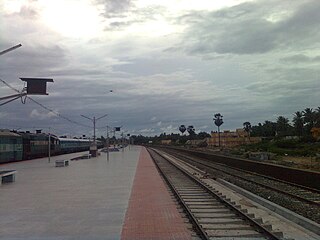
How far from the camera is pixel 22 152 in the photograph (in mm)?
48219

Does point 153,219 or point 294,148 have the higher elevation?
point 294,148

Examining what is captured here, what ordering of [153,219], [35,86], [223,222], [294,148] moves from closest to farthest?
1. [223,222]
2. [153,219]
3. [35,86]
4. [294,148]

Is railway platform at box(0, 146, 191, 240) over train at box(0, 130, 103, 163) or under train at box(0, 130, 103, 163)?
under

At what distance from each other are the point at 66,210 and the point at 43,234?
3.21 meters

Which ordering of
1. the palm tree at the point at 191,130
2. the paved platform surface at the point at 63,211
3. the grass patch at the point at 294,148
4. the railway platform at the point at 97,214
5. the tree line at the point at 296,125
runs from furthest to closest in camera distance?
the palm tree at the point at 191,130
the tree line at the point at 296,125
the grass patch at the point at 294,148
the paved platform surface at the point at 63,211
the railway platform at the point at 97,214

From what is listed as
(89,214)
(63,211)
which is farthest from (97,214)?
(63,211)

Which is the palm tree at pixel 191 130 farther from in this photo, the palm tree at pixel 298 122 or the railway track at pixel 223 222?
the railway track at pixel 223 222

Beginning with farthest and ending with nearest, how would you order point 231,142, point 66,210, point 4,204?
point 231,142, point 4,204, point 66,210

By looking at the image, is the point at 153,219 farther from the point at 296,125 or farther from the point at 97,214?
the point at 296,125

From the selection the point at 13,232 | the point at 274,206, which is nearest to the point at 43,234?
the point at 13,232

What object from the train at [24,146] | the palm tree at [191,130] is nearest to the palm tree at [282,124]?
the train at [24,146]

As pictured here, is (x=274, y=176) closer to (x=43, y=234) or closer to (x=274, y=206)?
(x=274, y=206)

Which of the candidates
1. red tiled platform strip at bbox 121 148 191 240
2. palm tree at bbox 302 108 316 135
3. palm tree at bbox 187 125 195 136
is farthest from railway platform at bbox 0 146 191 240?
palm tree at bbox 187 125 195 136

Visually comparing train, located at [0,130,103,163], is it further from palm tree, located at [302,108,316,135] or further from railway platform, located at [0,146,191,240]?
palm tree, located at [302,108,316,135]
